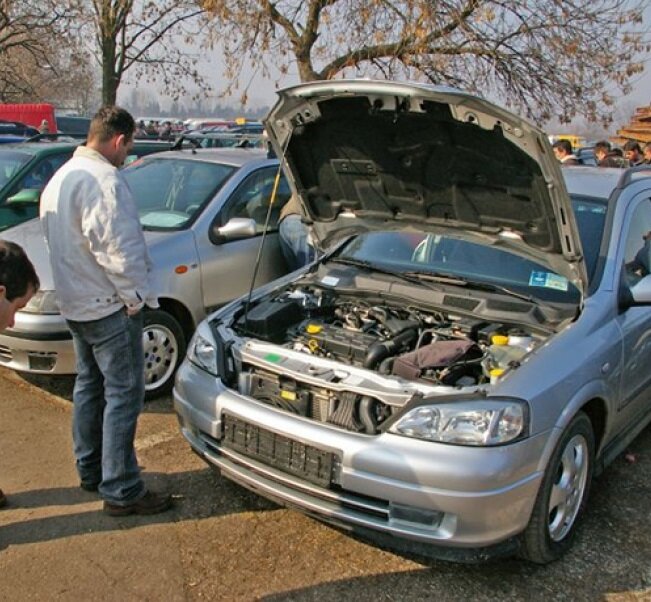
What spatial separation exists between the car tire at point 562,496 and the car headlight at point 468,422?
0.31 metres

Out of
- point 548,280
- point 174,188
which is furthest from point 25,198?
point 548,280

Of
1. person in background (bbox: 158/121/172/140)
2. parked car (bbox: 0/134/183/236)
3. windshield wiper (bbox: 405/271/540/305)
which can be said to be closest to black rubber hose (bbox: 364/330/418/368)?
windshield wiper (bbox: 405/271/540/305)

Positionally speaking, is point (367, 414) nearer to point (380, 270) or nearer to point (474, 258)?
point (380, 270)

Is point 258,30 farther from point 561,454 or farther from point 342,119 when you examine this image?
point 561,454

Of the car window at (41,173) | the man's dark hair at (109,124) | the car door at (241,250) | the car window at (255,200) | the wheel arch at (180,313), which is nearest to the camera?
the man's dark hair at (109,124)

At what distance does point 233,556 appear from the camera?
303 cm

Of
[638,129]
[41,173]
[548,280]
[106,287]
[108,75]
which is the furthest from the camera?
[638,129]

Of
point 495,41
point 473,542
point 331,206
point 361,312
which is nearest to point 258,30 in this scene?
point 495,41

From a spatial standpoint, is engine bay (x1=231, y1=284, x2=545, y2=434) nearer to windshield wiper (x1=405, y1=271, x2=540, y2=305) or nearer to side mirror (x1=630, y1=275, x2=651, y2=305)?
windshield wiper (x1=405, y1=271, x2=540, y2=305)

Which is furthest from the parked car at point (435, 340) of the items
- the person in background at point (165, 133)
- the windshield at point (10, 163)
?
the person in background at point (165, 133)

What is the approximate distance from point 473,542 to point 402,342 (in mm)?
1084

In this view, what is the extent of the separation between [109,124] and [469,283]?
203 centimetres

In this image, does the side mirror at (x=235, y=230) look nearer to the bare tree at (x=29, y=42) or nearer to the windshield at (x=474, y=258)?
the windshield at (x=474, y=258)

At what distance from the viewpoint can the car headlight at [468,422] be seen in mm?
2646
